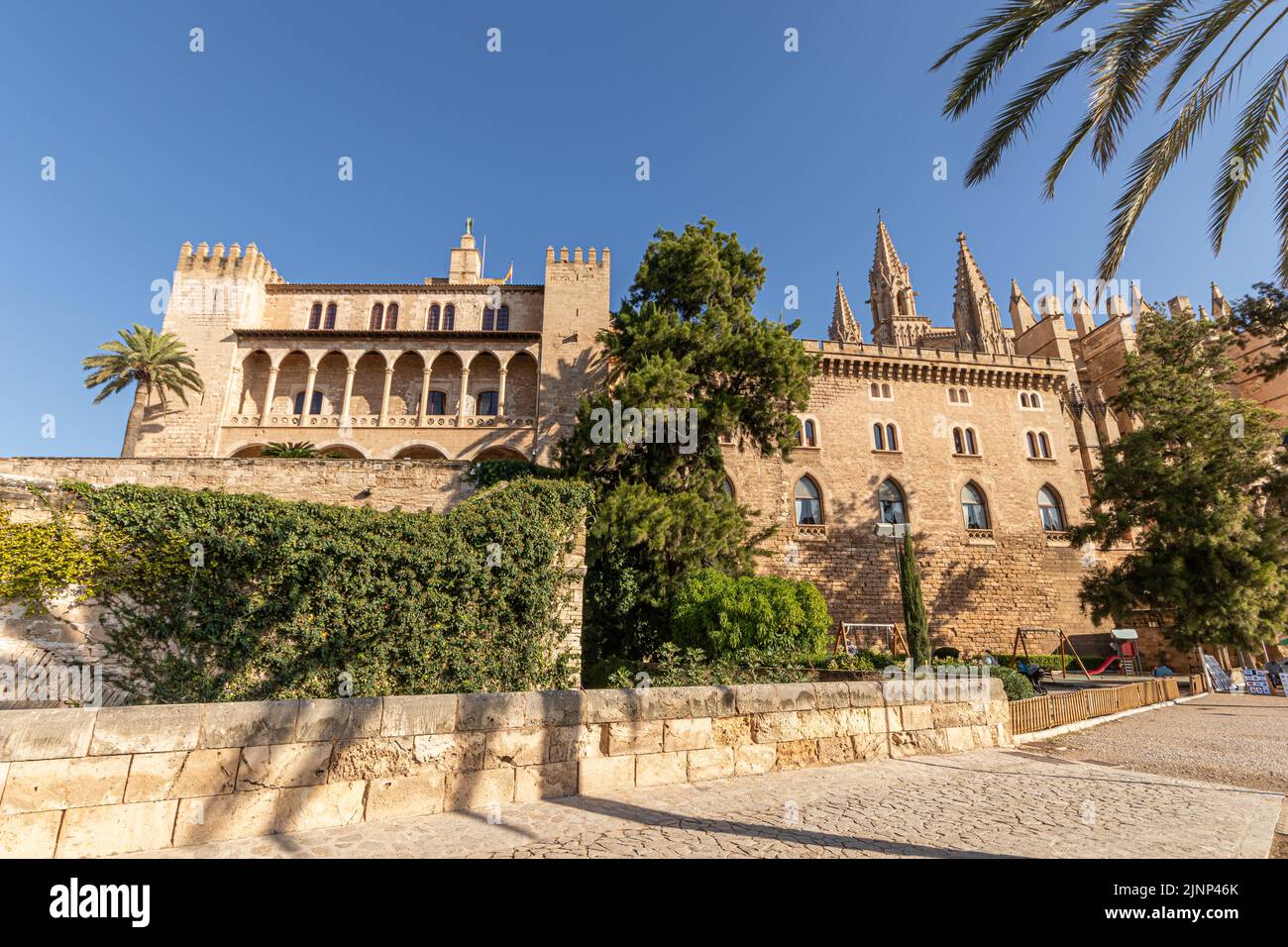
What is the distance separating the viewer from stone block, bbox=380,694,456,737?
15.5 feet

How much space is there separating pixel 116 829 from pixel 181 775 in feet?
1.35

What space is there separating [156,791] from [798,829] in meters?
4.55

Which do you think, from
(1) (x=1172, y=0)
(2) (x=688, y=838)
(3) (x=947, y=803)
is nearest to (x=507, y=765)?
(2) (x=688, y=838)

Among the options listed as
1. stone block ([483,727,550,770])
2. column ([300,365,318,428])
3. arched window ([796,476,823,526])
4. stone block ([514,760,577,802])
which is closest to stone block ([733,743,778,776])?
stone block ([514,760,577,802])

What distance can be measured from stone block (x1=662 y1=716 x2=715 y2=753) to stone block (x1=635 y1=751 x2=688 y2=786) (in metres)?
0.09

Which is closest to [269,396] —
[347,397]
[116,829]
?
[347,397]

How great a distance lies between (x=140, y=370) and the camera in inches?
881

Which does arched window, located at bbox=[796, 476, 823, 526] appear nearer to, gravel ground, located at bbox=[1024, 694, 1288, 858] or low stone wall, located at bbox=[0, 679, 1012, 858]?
gravel ground, located at bbox=[1024, 694, 1288, 858]

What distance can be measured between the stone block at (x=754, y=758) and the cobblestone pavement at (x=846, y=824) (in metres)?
0.13

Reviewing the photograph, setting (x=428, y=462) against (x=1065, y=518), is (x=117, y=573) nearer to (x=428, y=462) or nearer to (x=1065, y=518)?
(x=428, y=462)

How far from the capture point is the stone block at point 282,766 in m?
4.18

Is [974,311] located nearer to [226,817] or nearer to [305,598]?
[305,598]

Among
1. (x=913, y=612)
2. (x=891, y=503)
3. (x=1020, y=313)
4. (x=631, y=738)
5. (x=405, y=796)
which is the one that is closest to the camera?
(x=405, y=796)
